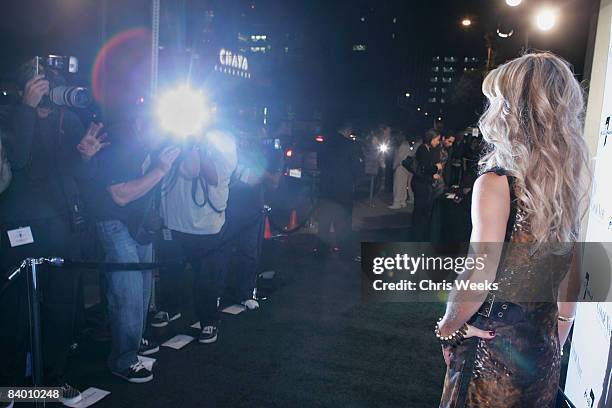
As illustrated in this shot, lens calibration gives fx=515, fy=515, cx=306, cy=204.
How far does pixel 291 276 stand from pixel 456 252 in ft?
6.87

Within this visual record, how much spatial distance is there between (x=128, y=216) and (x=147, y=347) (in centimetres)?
122

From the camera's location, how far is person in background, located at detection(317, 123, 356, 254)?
6703 millimetres

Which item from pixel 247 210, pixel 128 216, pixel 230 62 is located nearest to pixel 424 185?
pixel 247 210

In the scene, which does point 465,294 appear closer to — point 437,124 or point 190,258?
point 190,258

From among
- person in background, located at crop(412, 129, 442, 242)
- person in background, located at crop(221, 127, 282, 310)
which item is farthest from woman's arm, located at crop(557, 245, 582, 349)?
person in background, located at crop(412, 129, 442, 242)

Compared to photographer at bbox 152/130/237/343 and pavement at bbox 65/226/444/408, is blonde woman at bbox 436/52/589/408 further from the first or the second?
photographer at bbox 152/130/237/343

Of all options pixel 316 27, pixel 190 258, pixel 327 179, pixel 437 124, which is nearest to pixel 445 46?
pixel 316 27

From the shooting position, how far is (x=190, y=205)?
416 cm

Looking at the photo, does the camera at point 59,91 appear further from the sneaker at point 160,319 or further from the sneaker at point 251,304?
the sneaker at point 251,304

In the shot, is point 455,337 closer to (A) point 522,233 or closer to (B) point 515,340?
(B) point 515,340

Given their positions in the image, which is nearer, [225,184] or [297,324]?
[225,184]

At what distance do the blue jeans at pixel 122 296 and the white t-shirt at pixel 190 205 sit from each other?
2.08ft

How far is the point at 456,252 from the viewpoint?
21.2 ft

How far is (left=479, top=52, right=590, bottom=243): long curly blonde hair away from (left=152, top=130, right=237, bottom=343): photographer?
9.17 feet
